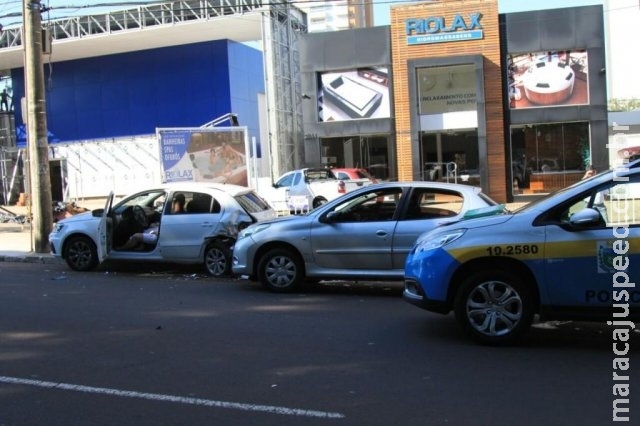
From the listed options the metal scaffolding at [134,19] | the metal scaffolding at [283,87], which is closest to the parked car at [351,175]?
the metal scaffolding at [283,87]

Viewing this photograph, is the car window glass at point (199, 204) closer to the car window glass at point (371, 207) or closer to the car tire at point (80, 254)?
the car tire at point (80, 254)

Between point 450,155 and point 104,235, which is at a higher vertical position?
point 450,155

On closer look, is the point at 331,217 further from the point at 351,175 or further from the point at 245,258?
the point at 351,175

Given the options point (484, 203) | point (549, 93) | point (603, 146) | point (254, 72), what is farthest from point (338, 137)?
point (484, 203)

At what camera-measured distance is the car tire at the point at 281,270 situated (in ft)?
30.0

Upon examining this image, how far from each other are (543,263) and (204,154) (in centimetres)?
1337

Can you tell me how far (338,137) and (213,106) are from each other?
13209 mm

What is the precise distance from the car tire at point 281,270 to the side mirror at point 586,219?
4.20 meters

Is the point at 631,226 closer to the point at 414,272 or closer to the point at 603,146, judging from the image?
the point at 414,272

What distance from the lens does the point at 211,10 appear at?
1288 inches

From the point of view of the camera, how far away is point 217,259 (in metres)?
10.9

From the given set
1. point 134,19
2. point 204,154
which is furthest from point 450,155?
point 134,19

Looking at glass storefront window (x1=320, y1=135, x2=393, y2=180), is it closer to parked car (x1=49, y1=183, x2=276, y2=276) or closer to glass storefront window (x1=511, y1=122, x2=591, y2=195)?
glass storefront window (x1=511, y1=122, x2=591, y2=195)

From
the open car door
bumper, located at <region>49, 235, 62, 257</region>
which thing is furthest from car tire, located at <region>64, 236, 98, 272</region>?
the open car door
